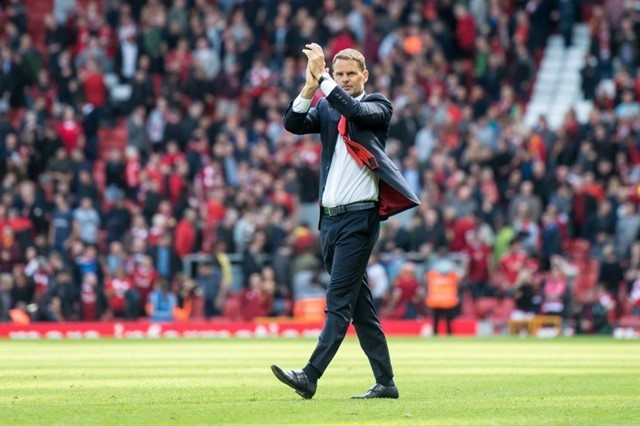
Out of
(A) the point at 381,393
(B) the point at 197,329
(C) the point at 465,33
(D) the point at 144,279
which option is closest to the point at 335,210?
(A) the point at 381,393

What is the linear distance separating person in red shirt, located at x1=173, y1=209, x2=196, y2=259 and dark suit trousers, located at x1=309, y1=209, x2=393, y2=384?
20551 millimetres

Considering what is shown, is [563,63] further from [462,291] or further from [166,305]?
[166,305]

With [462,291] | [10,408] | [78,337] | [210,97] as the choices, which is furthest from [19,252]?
[10,408]

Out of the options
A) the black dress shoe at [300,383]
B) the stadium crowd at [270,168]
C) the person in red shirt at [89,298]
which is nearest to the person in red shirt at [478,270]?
the stadium crowd at [270,168]

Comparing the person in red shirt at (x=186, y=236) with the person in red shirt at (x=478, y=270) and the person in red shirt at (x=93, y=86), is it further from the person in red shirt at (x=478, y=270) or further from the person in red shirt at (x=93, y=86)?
the person in red shirt at (x=478, y=270)

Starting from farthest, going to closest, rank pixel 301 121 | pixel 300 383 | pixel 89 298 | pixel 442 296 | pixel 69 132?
pixel 69 132 → pixel 89 298 → pixel 442 296 → pixel 301 121 → pixel 300 383

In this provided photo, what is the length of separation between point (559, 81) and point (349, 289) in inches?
1143

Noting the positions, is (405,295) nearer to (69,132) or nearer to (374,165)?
(69,132)

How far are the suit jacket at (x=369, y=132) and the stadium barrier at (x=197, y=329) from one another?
18.4 m

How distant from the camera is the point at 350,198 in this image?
11453 millimetres

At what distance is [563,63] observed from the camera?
39.9m

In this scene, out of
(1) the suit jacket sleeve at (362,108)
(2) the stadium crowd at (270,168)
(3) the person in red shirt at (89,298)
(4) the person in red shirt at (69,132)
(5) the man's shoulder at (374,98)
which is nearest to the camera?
(1) the suit jacket sleeve at (362,108)

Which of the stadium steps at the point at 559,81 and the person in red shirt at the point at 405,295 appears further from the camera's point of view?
the stadium steps at the point at 559,81

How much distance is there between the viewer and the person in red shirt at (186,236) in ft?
105
